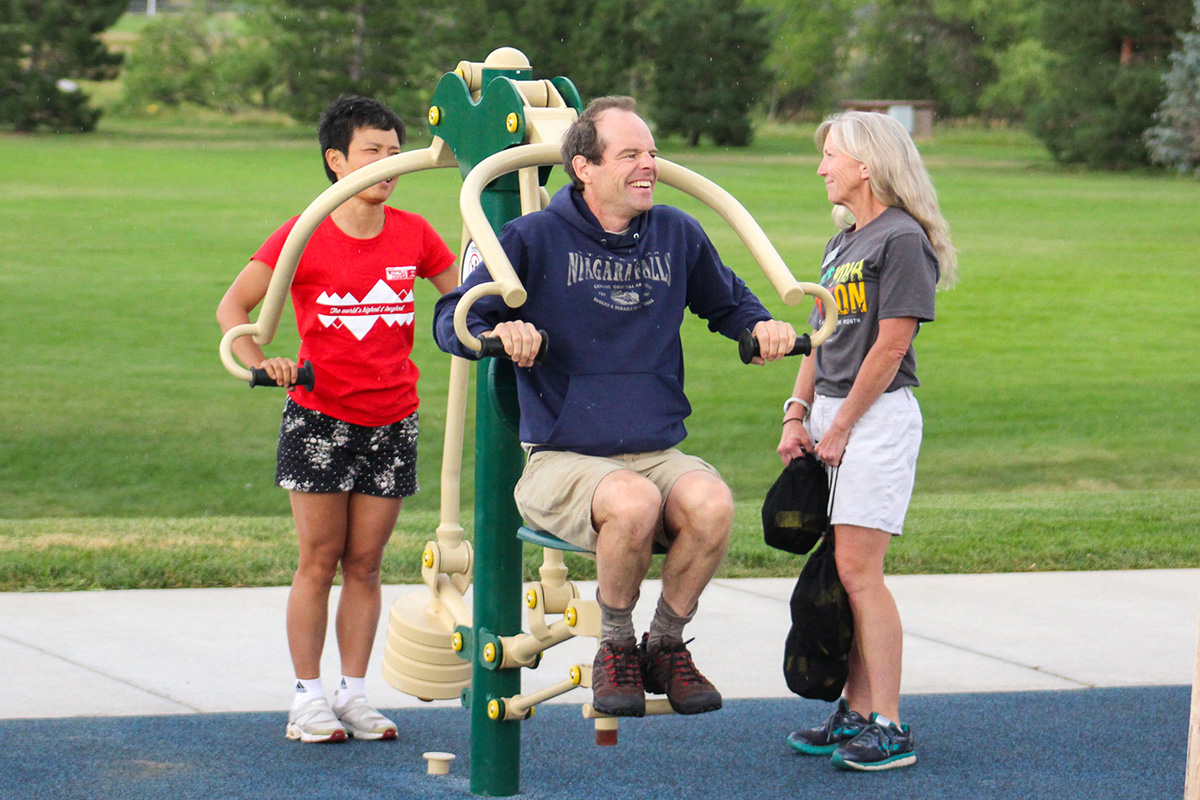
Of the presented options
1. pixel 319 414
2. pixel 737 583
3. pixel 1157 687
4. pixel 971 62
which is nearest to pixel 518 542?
pixel 319 414

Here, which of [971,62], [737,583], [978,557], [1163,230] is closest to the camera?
[737,583]

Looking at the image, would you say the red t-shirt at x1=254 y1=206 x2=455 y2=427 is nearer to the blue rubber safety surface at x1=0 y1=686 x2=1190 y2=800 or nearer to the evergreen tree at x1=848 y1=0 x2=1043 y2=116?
the blue rubber safety surface at x1=0 y1=686 x2=1190 y2=800

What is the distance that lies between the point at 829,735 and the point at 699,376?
1391cm

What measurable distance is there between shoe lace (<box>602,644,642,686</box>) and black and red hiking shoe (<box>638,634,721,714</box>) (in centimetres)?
7

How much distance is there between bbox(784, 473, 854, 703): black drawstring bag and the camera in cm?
418

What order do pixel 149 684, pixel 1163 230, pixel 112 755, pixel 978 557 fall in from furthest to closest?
pixel 1163 230
pixel 978 557
pixel 149 684
pixel 112 755

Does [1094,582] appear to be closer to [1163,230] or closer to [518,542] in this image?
[518,542]

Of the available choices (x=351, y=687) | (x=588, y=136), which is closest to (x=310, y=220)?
(x=588, y=136)

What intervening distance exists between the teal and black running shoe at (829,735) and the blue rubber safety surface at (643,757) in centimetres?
4

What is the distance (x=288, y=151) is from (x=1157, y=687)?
41.1m

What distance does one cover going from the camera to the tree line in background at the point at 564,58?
132 feet

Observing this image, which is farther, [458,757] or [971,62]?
[971,62]

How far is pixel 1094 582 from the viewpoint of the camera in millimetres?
6418

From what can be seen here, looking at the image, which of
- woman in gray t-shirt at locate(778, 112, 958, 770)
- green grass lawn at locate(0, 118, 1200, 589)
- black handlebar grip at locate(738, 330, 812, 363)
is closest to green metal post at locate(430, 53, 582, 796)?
black handlebar grip at locate(738, 330, 812, 363)
